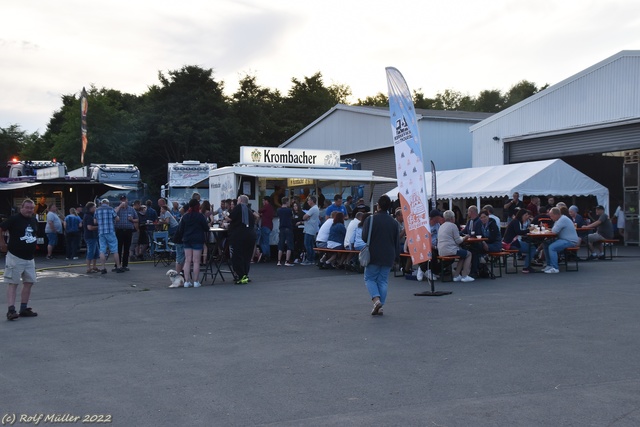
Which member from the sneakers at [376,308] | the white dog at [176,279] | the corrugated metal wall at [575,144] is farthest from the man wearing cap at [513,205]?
the sneakers at [376,308]

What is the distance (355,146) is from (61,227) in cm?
2048

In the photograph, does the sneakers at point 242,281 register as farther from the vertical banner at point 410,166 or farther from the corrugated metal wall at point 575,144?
the corrugated metal wall at point 575,144

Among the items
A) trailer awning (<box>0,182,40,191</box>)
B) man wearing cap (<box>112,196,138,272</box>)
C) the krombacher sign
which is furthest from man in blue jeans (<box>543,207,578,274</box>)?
trailer awning (<box>0,182,40,191</box>)

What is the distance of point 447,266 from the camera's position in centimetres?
1421

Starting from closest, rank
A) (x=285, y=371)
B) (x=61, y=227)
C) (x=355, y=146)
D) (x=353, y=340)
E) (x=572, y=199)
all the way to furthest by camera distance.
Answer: (x=285, y=371) → (x=353, y=340) → (x=61, y=227) → (x=572, y=199) → (x=355, y=146)

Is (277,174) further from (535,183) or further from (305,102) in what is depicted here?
(305,102)

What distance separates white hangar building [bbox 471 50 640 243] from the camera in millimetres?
22859

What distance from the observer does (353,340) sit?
807 cm

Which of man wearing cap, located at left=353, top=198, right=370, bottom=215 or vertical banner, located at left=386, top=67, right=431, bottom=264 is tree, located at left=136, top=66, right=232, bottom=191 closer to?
man wearing cap, located at left=353, top=198, right=370, bottom=215

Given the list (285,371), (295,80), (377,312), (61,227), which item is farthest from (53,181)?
(295,80)

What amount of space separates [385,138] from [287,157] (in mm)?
14529

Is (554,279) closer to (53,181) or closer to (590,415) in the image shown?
(590,415)

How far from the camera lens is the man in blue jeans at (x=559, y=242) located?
49.9 feet

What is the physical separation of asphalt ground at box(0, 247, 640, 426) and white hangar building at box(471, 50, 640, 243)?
12.7 metres
